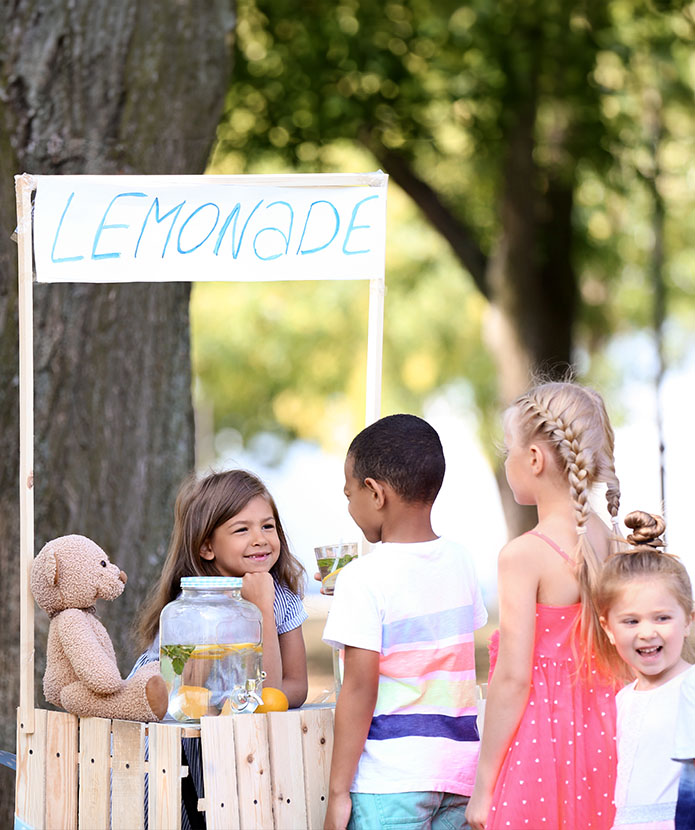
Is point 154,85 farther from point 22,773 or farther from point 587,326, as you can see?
point 587,326

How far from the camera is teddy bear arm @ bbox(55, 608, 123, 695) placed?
299cm

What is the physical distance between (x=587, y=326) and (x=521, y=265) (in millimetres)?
5732

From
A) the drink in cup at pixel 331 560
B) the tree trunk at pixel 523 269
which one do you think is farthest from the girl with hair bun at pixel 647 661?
the tree trunk at pixel 523 269

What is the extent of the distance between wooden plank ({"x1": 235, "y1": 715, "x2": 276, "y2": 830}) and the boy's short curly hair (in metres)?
0.65

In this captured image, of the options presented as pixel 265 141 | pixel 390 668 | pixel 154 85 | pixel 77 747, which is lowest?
pixel 77 747

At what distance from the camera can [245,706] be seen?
2961 millimetres

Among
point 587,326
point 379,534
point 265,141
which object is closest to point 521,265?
point 265,141

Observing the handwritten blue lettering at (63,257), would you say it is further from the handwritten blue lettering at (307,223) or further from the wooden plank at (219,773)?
the wooden plank at (219,773)

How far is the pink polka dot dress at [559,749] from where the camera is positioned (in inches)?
112

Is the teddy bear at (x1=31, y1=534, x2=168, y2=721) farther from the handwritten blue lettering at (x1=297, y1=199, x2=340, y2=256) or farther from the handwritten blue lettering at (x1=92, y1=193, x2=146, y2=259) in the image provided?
the handwritten blue lettering at (x1=297, y1=199, x2=340, y2=256)

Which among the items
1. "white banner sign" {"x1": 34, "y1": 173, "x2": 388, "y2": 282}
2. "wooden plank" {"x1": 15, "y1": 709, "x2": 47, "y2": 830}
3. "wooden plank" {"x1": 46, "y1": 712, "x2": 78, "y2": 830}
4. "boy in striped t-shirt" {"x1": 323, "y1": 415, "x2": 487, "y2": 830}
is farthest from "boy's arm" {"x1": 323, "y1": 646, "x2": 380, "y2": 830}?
"white banner sign" {"x1": 34, "y1": 173, "x2": 388, "y2": 282}

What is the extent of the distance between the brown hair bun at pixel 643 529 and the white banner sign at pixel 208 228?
99 cm

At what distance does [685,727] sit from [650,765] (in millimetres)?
158

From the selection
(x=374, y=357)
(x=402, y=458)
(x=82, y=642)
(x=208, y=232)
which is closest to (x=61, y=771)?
(x=82, y=642)
